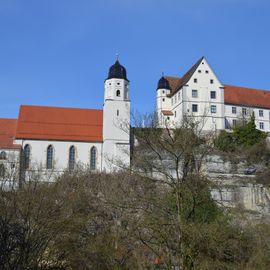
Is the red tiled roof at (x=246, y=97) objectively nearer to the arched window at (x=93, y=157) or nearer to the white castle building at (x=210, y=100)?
the white castle building at (x=210, y=100)

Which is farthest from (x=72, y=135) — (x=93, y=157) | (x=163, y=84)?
(x=163, y=84)

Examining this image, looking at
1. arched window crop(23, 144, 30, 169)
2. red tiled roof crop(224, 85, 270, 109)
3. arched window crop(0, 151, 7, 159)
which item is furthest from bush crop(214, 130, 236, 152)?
arched window crop(0, 151, 7, 159)

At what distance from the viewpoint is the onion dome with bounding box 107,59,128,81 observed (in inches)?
1980

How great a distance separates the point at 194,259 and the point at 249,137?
34756 mm

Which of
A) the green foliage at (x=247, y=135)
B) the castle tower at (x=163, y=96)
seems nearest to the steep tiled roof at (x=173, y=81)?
the castle tower at (x=163, y=96)

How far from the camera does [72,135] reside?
48.4 meters

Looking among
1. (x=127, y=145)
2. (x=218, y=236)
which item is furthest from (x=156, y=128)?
(x=127, y=145)

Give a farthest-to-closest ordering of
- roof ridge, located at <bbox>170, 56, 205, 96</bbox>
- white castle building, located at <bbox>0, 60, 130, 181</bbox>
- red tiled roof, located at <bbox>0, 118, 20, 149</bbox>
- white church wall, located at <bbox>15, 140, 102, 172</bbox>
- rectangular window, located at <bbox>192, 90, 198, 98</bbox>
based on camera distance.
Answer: roof ridge, located at <bbox>170, 56, 205, 96</bbox> → rectangular window, located at <bbox>192, 90, 198, 98</bbox> → white church wall, located at <bbox>15, 140, 102, 172</bbox> → white castle building, located at <bbox>0, 60, 130, 181</bbox> → red tiled roof, located at <bbox>0, 118, 20, 149</bbox>

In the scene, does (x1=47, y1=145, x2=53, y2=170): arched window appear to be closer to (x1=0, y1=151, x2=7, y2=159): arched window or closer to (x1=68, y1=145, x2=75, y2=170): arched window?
(x1=68, y1=145, x2=75, y2=170): arched window

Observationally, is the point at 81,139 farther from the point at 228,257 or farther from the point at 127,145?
the point at 228,257

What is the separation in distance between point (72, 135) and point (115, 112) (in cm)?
482

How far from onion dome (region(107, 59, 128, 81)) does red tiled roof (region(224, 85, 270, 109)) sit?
12.4 m

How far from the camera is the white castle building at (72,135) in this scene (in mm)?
46562

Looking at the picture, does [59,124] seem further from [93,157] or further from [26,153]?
[93,157]
